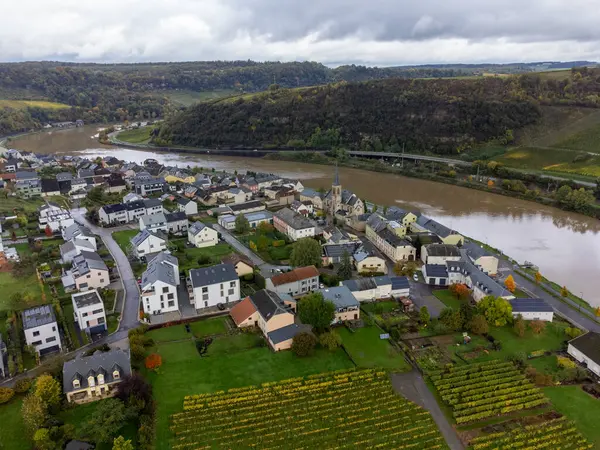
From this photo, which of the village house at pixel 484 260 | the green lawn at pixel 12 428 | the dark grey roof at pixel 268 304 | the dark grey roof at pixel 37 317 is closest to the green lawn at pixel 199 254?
the dark grey roof at pixel 268 304

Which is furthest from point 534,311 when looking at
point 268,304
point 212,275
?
point 212,275

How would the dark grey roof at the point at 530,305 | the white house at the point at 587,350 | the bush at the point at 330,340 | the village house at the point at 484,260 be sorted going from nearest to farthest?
the white house at the point at 587,350, the bush at the point at 330,340, the dark grey roof at the point at 530,305, the village house at the point at 484,260

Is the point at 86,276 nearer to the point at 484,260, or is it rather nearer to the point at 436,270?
the point at 436,270

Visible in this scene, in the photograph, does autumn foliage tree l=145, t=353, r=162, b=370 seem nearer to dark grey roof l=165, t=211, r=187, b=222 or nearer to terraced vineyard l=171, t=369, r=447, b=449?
terraced vineyard l=171, t=369, r=447, b=449

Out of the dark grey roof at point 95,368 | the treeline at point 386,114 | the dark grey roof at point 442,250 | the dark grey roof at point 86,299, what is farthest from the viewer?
the treeline at point 386,114

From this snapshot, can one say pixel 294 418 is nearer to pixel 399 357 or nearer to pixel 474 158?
pixel 399 357

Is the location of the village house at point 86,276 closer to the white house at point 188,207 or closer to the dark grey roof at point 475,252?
the white house at point 188,207

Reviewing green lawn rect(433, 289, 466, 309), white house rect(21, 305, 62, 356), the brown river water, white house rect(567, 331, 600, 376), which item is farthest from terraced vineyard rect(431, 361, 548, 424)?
white house rect(21, 305, 62, 356)
